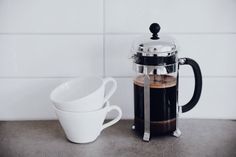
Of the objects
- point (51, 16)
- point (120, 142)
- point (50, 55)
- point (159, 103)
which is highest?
point (51, 16)

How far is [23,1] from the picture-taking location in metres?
1.09

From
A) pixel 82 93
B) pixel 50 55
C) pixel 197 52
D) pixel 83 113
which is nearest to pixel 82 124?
pixel 83 113

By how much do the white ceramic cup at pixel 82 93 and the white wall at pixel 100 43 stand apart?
0.07 meters

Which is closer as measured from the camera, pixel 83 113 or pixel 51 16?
pixel 83 113

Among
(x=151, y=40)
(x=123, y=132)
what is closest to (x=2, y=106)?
(x=123, y=132)

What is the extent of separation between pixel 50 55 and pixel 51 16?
0.12 m

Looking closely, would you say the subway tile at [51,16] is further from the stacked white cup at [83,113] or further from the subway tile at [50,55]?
the stacked white cup at [83,113]

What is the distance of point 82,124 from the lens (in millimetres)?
958

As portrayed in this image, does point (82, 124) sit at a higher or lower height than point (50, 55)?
lower

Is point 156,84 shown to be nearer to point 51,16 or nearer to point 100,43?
point 100,43

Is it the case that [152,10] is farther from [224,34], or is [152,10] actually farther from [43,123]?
[43,123]

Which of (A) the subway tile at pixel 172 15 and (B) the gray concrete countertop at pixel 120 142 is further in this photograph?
(A) the subway tile at pixel 172 15

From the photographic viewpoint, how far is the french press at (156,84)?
0.95 metres

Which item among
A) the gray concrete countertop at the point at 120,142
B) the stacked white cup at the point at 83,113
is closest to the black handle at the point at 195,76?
the gray concrete countertop at the point at 120,142
